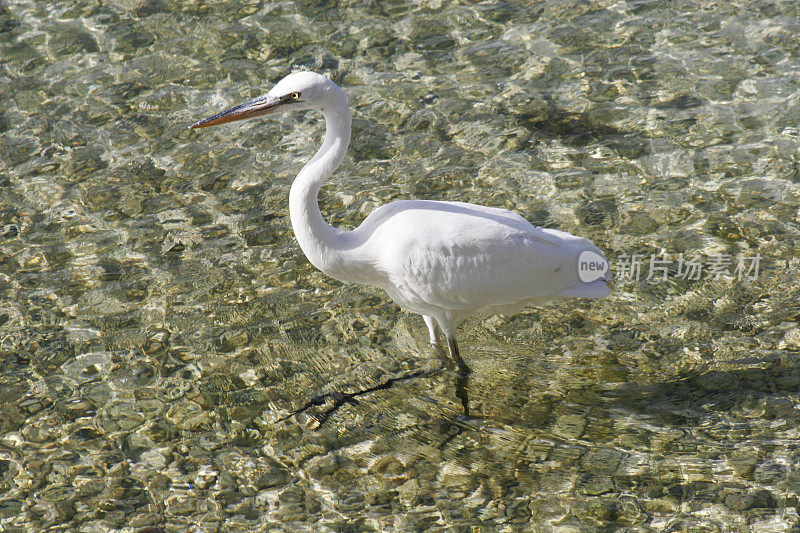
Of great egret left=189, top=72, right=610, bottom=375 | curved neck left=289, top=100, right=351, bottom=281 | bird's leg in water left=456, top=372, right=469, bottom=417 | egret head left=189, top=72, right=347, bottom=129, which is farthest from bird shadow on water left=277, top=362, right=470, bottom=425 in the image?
egret head left=189, top=72, right=347, bottom=129

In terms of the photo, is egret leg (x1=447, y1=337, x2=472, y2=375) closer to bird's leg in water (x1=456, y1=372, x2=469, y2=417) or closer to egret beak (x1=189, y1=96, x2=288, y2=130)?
bird's leg in water (x1=456, y1=372, x2=469, y2=417)

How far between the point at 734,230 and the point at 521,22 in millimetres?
3564

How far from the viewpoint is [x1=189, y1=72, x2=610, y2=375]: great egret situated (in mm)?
4113

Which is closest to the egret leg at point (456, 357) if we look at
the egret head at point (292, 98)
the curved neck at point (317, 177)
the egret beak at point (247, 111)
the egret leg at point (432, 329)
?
the egret leg at point (432, 329)

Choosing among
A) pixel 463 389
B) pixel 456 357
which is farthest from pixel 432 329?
pixel 463 389

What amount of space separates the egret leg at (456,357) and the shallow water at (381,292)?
0.10 metres

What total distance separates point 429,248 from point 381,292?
4.35ft

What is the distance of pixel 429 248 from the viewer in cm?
418

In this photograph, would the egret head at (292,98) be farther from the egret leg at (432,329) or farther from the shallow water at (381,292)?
the shallow water at (381,292)

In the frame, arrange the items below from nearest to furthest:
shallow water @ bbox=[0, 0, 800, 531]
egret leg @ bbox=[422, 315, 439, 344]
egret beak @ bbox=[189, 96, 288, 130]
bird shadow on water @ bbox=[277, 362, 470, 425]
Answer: egret beak @ bbox=[189, 96, 288, 130] → shallow water @ bbox=[0, 0, 800, 531] → bird shadow on water @ bbox=[277, 362, 470, 425] → egret leg @ bbox=[422, 315, 439, 344]

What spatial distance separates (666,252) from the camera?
18.1 ft

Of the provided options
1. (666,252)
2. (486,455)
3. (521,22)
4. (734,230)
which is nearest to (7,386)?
(486,455)

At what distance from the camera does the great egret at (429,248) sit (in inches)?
162

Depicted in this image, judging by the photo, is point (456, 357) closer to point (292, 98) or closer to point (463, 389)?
point (463, 389)
